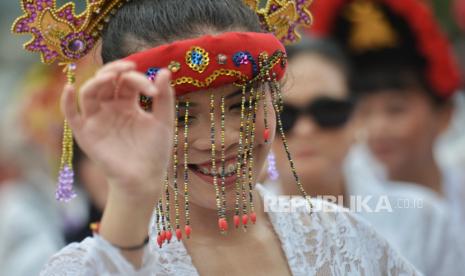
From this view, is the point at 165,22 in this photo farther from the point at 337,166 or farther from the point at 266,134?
the point at 337,166

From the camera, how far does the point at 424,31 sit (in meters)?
6.63

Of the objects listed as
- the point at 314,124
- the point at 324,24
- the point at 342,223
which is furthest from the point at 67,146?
the point at 324,24

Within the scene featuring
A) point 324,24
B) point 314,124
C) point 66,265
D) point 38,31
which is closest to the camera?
point 66,265

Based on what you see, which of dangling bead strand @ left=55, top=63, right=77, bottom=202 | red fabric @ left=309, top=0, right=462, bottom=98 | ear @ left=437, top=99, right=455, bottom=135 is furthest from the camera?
ear @ left=437, top=99, right=455, bottom=135

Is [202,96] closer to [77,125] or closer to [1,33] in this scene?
[77,125]

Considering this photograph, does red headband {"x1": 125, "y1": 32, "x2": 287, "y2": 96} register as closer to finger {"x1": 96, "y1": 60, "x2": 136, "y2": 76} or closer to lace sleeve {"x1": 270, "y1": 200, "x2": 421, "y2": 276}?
finger {"x1": 96, "y1": 60, "x2": 136, "y2": 76}

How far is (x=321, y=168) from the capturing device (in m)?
5.39

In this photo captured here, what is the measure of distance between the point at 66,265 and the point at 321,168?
105 inches

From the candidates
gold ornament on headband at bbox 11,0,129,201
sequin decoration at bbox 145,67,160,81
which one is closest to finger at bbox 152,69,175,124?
sequin decoration at bbox 145,67,160,81

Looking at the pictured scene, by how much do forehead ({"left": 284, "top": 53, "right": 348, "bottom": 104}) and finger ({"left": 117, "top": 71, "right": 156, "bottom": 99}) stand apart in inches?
101

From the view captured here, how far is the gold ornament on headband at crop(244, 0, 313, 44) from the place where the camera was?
3.53 meters

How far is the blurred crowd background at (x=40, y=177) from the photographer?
249 inches

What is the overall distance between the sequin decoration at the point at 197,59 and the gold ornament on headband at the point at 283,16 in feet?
1.78

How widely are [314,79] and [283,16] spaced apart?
183 centimetres
